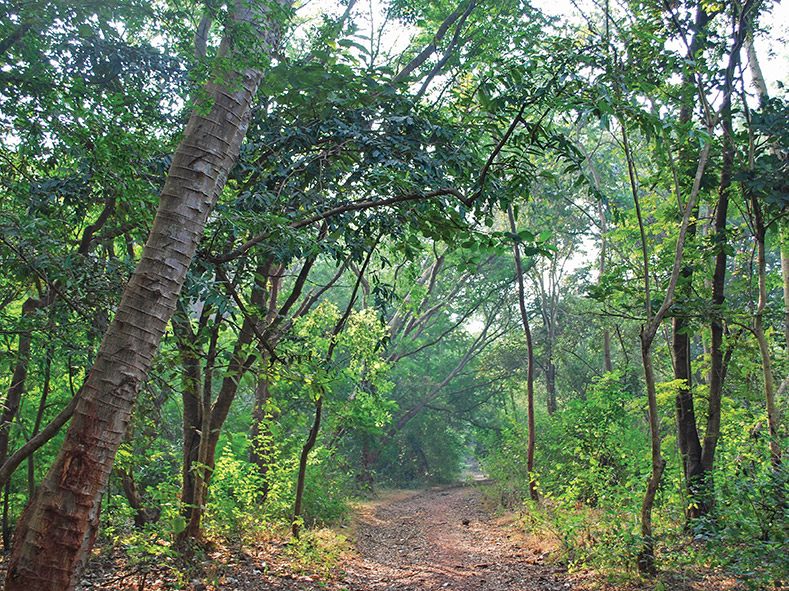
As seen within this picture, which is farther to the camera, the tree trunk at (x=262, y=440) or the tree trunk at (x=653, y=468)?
the tree trunk at (x=262, y=440)

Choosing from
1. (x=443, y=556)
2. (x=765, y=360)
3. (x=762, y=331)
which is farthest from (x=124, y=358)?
(x=443, y=556)

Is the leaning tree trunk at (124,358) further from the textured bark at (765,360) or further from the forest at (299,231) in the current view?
the textured bark at (765,360)

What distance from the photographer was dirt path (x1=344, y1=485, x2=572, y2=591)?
21.3ft

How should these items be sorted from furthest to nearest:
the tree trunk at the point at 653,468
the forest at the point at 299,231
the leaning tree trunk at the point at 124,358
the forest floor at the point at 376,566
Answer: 1. the forest floor at the point at 376,566
2. the tree trunk at the point at 653,468
3. the forest at the point at 299,231
4. the leaning tree trunk at the point at 124,358

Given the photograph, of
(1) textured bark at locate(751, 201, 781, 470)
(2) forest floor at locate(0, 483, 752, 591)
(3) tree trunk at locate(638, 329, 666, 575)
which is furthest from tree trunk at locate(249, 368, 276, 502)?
(1) textured bark at locate(751, 201, 781, 470)

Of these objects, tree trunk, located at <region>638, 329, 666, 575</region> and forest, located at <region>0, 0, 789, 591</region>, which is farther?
tree trunk, located at <region>638, 329, 666, 575</region>

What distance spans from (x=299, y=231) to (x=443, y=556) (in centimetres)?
721

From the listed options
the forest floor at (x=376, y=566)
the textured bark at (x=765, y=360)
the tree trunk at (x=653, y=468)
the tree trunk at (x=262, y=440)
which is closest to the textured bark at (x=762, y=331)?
the textured bark at (x=765, y=360)

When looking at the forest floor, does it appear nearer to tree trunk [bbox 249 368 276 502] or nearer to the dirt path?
the dirt path

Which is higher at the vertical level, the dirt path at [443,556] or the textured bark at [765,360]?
the textured bark at [765,360]

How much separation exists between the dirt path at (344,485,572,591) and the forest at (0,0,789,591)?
0.69 meters

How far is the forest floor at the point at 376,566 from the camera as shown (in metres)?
5.09

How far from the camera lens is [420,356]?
28156mm

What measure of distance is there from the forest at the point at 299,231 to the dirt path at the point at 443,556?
0.69 m
